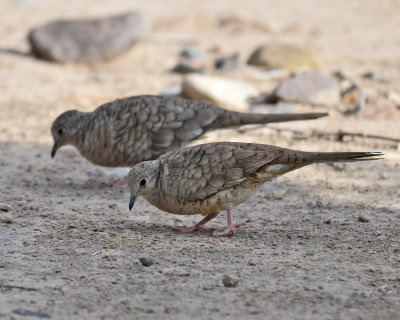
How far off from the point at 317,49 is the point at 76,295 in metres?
8.76

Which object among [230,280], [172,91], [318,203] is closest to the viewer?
[230,280]

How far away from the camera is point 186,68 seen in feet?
35.6

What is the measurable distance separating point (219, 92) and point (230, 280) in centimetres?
516

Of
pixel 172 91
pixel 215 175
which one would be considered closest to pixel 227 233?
pixel 215 175

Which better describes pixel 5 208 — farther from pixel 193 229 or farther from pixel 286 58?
pixel 286 58

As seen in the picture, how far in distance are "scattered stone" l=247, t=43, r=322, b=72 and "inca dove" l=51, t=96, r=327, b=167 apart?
422 cm

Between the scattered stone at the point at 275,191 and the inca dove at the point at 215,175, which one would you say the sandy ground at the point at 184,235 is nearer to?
the scattered stone at the point at 275,191

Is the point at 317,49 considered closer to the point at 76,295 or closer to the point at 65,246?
the point at 65,246

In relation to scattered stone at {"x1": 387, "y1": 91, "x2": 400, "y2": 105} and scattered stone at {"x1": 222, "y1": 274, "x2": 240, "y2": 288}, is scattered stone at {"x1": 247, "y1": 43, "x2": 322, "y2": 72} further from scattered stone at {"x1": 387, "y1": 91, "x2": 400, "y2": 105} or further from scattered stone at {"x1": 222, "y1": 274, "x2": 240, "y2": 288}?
scattered stone at {"x1": 222, "y1": 274, "x2": 240, "y2": 288}

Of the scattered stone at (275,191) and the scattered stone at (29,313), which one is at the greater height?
the scattered stone at (275,191)

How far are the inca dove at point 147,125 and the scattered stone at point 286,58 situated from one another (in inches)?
166

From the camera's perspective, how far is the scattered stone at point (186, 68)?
35.5 feet

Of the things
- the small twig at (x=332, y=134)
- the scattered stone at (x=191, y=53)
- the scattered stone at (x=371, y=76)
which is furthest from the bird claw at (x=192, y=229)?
the scattered stone at (x=191, y=53)

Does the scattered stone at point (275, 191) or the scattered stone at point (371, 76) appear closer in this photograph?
the scattered stone at point (275, 191)
